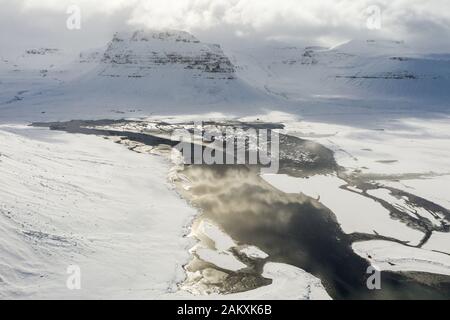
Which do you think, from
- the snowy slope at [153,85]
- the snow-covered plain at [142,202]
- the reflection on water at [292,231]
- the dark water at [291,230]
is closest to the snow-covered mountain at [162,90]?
the snowy slope at [153,85]

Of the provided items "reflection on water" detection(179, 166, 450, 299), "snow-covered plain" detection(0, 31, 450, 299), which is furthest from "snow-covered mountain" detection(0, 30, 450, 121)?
"reflection on water" detection(179, 166, 450, 299)

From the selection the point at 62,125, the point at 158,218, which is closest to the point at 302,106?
the point at 62,125

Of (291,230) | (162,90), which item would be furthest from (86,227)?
(162,90)

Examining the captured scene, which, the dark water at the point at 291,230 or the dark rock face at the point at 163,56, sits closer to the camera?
the dark water at the point at 291,230

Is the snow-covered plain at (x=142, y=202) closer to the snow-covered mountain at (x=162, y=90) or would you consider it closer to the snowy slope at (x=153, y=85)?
the snowy slope at (x=153, y=85)

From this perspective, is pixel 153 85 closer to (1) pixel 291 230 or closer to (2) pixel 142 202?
(2) pixel 142 202

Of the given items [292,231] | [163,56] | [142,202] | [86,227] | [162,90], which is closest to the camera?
[86,227]

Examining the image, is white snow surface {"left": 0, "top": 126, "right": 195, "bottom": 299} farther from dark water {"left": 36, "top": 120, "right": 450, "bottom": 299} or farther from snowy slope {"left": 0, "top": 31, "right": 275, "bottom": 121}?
snowy slope {"left": 0, "top": 31, "right": 275, "bottom": 121}
